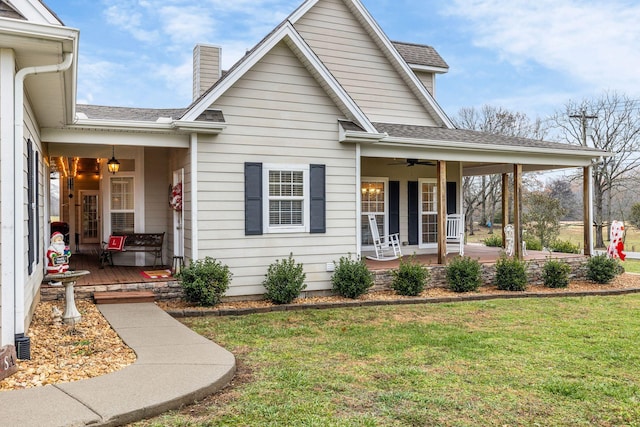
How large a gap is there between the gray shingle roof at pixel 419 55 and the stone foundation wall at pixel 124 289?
9245 mm

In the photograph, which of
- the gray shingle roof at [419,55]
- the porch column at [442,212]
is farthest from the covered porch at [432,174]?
the gray shingle roof at [419,55]

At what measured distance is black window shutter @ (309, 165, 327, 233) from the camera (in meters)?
9.25

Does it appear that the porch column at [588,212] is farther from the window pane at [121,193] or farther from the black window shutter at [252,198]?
the window pane at [121,193]

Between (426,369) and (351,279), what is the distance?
416 cm

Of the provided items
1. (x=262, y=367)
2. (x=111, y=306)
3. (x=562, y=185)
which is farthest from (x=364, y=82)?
(x=562, y=185)

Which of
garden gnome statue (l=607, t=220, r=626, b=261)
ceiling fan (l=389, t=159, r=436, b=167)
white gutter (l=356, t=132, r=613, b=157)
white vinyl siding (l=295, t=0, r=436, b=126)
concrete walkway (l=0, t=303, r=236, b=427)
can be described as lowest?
concrete walkway (l=0, t=303, r=236, b=427)

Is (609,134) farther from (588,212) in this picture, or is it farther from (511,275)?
(511,275)

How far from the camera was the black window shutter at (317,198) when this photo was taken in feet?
30.3

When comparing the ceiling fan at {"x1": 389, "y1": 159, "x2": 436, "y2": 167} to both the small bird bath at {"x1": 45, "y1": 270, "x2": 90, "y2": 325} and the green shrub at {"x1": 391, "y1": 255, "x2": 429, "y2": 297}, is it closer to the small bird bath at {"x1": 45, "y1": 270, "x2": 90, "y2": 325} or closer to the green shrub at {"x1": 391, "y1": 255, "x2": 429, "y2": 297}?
the green shrub at {"x1": 391, "y1": 255, "x2": 429, "y2": 297}

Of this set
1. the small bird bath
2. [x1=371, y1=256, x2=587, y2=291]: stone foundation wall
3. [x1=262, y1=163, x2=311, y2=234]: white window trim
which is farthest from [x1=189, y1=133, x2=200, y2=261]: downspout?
[x1=371, y1=256, x2=587, y2=291]: stone foundation wall

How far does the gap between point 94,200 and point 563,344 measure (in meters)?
12.7

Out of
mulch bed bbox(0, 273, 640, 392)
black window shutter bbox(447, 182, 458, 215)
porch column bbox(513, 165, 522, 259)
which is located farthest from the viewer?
black window shutter bbox(447, 182, 458, 215)

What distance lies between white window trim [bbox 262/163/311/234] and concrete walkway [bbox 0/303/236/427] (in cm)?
334

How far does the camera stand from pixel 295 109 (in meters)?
9.14
